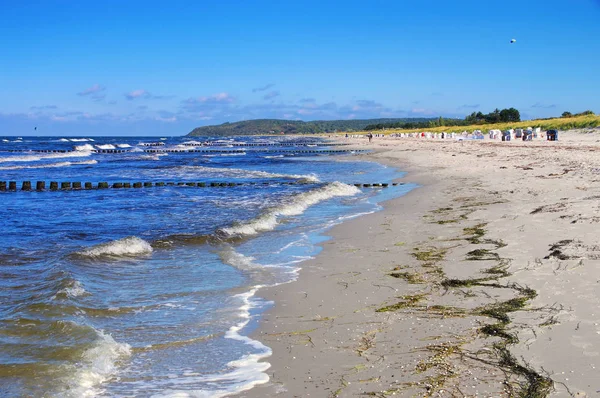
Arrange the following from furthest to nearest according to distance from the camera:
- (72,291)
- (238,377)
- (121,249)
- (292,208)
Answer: (292,208), (121,249), (72,291), (238,377)

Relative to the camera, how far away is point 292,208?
51.0 feet

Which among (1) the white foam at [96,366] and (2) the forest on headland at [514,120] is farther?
(2) the forest on headland at [514,120]

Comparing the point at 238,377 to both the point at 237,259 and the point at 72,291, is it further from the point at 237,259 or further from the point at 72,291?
the point at 237,259

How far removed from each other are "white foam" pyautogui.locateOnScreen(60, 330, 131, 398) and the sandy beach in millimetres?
1290

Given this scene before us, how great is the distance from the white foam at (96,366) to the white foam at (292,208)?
6.29 metres

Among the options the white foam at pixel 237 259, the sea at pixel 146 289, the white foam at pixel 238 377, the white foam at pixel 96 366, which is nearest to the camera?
the white foam at pixel 238 377

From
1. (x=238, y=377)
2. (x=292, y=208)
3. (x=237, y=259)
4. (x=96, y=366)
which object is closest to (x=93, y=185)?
(x=292, y=208)

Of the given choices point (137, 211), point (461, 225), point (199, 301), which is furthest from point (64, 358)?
point (137, 211)

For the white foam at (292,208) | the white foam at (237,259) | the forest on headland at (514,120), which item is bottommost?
the white foam at (237,259)

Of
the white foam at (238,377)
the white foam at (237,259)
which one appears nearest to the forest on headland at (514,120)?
the white foam at (237,259)

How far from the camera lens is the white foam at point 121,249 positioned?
9.80 m

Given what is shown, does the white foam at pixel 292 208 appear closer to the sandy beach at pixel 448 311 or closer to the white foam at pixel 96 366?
the sandy beach at pixel 448 311

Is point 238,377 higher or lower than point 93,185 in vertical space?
lower

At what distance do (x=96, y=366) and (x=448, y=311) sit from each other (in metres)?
3.44
